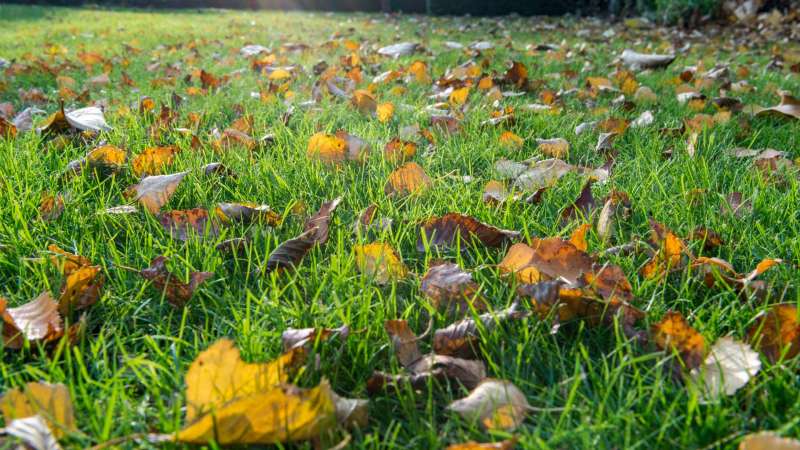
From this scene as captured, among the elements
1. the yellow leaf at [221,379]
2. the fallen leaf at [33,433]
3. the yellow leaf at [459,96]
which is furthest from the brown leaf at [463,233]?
the yellow leaf at [459,96]

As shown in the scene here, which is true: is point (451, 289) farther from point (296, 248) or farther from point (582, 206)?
point (582, 206)

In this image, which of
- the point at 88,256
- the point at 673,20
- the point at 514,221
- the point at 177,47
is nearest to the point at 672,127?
the point at 514,221

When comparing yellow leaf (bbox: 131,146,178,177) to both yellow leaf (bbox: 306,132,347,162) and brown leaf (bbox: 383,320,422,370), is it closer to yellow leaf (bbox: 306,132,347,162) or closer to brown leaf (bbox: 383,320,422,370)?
yellow leaf (bbox: 306,132,347,162)

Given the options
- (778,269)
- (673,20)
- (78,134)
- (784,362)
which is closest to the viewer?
(784,362)

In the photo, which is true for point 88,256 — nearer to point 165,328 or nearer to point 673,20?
point 165,328

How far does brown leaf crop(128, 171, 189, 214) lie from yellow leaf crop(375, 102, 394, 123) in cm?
109

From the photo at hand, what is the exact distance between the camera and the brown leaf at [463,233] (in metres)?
1.44

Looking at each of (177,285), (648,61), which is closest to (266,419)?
(177,285)

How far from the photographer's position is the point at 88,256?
1420 millimetres

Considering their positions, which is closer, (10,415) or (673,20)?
(10,415)

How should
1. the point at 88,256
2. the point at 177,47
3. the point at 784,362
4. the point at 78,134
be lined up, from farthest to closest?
the point at 177,47 < the point at 78,134 < the point at 88,256 < the point at 784,362

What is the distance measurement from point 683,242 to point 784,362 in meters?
0.44

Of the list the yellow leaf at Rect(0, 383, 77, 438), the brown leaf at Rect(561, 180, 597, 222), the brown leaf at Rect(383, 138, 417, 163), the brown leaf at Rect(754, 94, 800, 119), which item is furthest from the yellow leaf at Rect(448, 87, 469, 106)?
the yellow leaf at Rect(0, 383, 77, 438)

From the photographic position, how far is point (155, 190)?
1.70 metres
